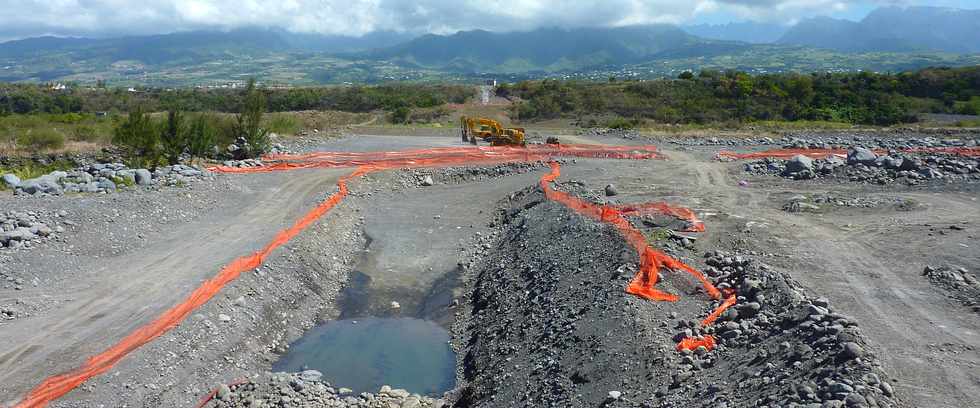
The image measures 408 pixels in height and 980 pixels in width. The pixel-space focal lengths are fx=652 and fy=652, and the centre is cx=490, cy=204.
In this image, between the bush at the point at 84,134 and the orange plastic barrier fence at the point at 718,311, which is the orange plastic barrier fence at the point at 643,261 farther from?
the bush at the point at 84,134

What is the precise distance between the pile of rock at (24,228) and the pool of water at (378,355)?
6.23 m

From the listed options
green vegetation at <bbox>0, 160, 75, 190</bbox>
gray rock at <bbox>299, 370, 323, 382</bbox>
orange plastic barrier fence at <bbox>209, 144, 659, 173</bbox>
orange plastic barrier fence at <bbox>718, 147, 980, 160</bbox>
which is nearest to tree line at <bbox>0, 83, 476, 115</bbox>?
orange plastic barrier fence at <bbox>209, 144, 659, 173</bbox>

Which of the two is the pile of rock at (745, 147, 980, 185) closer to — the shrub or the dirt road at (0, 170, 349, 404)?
the dirt road at (0, 170, 349, 404)

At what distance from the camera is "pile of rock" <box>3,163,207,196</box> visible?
18.5 metres

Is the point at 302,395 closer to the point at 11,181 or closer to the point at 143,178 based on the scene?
the point at 143,178

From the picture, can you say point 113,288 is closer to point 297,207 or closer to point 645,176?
point 297,207

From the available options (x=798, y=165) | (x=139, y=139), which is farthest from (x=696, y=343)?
(x=139, y=139)

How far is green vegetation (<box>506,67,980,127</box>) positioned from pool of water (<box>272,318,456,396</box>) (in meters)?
37.3

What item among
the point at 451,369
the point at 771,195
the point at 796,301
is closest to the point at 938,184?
the point at 771,195

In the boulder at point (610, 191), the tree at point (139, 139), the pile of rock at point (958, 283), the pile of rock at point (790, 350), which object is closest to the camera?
the pile of rock at point (790, 350)

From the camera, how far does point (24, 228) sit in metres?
14.0

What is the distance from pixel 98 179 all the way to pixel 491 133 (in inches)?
873

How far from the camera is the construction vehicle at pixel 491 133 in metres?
36.4

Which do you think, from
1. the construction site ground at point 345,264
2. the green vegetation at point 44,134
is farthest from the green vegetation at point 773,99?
the green vegetation at point 44,134
